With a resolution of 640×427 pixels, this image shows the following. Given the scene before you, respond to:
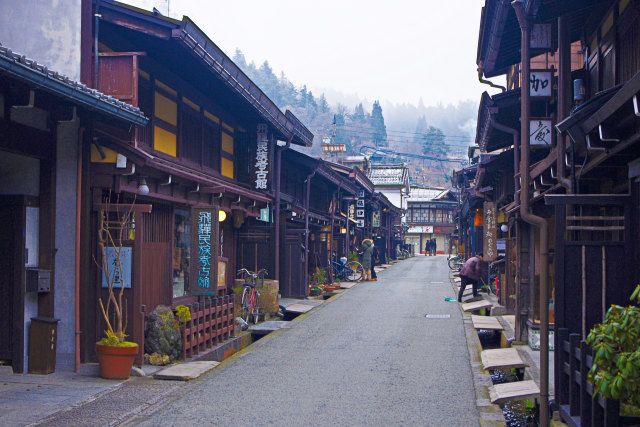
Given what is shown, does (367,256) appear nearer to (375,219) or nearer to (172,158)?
→ (375,219)

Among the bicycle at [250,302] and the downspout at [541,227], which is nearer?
the downspout at [541,227]

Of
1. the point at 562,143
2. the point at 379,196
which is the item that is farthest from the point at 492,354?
the point at 379,196

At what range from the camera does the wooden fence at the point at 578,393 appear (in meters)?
5.41

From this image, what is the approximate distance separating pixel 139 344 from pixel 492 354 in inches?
264

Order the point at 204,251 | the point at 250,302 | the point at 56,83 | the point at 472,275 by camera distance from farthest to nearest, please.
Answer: the point at 472,275
the point at 250,302
the point at 204,251
the point at 56,83

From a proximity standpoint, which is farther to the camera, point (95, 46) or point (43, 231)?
point (95, 46)

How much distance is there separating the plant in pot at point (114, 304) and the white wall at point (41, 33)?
265 centimetres

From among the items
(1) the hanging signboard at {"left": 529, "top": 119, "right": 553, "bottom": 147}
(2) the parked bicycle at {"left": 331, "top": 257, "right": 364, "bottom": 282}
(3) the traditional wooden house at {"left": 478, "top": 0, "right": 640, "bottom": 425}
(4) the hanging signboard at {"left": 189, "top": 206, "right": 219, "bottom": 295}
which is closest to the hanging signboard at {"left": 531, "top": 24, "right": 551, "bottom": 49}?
(3) the traditional wooden house at {"left": 478, "top": 0, "right": 640, "bottom": 425}

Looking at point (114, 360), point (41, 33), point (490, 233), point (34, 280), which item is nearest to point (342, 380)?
Result: point (114, 360)

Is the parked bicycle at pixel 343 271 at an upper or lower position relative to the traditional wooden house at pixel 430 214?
lower

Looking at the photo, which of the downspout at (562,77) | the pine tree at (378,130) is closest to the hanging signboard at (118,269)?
Result: the downspout at (562,77)

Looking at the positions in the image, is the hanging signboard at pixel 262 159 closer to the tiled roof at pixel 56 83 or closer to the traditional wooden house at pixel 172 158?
the traditional wooden house at pixel 172 158

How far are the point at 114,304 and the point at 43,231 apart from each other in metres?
1.68

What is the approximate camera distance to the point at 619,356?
4.46 m
